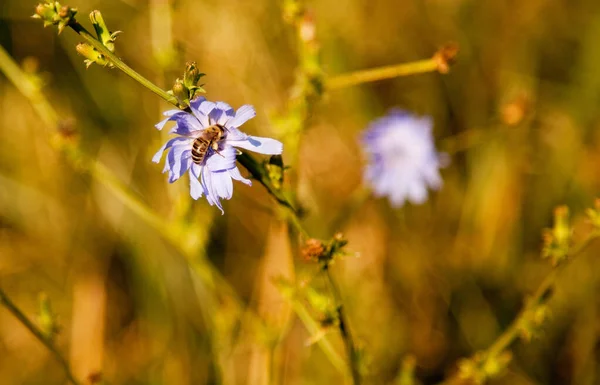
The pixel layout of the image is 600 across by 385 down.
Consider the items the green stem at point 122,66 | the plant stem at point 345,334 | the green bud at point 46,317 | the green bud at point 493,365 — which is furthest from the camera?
the green bud at point 493,365

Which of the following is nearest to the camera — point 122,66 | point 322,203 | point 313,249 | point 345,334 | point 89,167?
point 122,66

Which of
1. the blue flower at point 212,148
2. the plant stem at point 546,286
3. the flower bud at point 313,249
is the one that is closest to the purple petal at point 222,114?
the blue flower at point 212,148

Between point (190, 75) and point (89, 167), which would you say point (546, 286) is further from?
point (89, 167)

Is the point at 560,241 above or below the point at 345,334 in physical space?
above

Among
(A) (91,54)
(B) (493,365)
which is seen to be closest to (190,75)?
(A) (91,54)

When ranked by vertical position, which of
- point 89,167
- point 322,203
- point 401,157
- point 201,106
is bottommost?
point 201,106

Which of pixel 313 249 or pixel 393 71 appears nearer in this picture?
pixel 313 249

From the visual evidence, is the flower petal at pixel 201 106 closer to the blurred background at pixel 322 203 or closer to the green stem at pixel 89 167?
the green stem at pixel 89 167

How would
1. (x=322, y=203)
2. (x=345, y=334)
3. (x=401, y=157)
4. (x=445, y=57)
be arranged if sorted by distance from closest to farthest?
(x=345, y=334), (x=445, y=57), (x=401, y=157), (x=322, y=203)

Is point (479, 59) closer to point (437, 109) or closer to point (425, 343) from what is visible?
point (437, 109)
